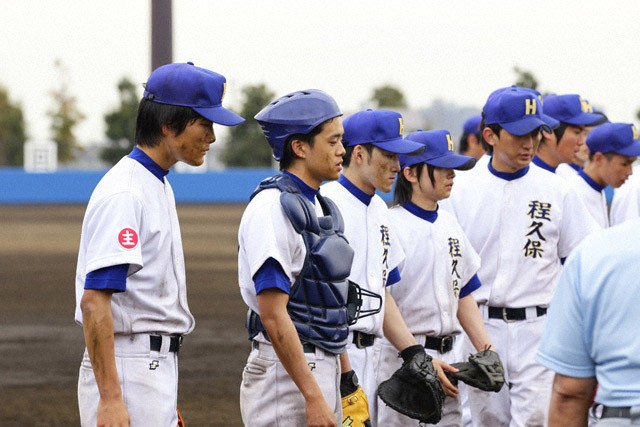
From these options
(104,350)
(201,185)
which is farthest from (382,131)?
(201,185)

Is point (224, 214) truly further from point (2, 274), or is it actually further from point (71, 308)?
point (71, 308)

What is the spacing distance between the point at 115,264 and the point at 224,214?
95.5 ft

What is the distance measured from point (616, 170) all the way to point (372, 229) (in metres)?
2.82

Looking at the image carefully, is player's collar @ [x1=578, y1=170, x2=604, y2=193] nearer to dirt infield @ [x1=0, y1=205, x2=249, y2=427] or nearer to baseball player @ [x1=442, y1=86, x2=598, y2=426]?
baseball player @ [x1=442, y1=86, x2=598, y2=426]

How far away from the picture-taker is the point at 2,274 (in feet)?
57.6

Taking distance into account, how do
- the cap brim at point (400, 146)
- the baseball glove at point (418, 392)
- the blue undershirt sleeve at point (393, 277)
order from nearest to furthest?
the baseball glove at point (418, 392) < the cap brim at point (400, 146) < the blue undershirt sleeve at point (393, 277)

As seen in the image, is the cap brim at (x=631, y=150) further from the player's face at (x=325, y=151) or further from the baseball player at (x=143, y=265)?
the baseball player at (x=143, y=265)

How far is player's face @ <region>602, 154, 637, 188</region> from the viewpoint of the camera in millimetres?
7567

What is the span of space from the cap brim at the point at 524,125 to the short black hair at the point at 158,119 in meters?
2.53

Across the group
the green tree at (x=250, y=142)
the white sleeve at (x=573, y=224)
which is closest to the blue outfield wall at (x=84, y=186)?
the green tree at (x=250, y=142)

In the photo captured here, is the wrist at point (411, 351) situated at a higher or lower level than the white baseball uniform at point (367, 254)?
lower

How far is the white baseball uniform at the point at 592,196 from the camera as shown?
7.46 m

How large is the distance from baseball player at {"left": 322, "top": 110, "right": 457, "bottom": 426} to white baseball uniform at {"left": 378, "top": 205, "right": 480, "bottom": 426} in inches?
4.7

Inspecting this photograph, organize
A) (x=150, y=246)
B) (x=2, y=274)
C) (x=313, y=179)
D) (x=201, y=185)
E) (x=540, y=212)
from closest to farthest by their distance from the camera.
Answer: (x=150, y=246) < (x=313, y=179) < (x=540, y=212) < (x=2, y=274) < (x=201, y=185)
